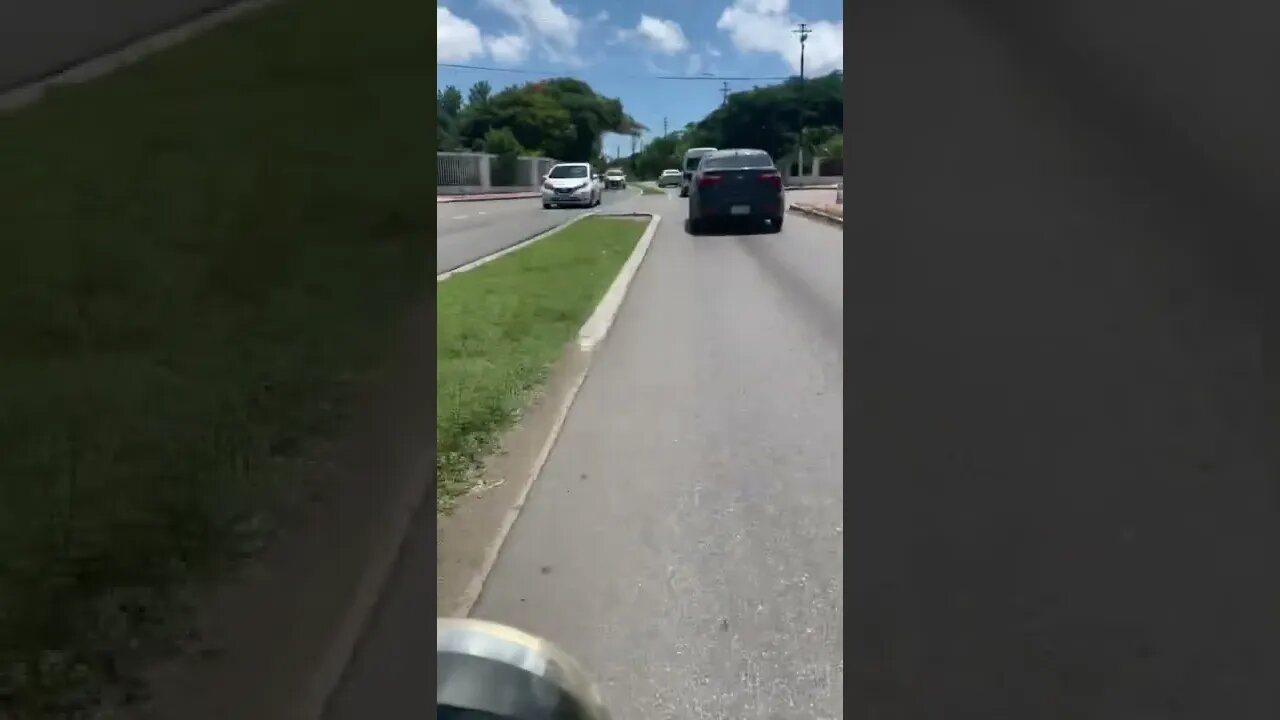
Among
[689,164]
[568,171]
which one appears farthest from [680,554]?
[568,171]

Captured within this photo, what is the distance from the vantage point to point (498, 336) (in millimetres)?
8281

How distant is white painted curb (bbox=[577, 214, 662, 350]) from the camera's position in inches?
334

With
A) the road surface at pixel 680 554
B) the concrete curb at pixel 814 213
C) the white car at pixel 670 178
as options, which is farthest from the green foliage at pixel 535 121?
the road surface at pixel 680 554

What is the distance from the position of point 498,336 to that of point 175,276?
6.19 meters

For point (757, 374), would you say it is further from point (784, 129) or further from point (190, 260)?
point (190, 260)

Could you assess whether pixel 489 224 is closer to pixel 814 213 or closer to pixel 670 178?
pixel 670 178

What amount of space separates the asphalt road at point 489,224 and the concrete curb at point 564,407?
2.00 m

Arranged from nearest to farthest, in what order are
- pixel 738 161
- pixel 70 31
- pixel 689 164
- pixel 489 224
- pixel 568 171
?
pixel 70 31 → pixel 738 161 → pixel 689 164 → pixel 489 224 → pixel 568 171

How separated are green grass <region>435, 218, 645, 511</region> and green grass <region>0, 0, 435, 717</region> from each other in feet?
0.89

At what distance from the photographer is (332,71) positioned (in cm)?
205

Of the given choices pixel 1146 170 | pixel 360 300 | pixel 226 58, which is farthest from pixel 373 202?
pixel 1146 170

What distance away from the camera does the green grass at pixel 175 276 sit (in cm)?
204

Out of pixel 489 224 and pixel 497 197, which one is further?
pixel 497 197

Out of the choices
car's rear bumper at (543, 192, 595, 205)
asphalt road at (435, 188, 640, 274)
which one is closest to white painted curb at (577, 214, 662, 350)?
asphalt road at (435, 188, 640, 274)
